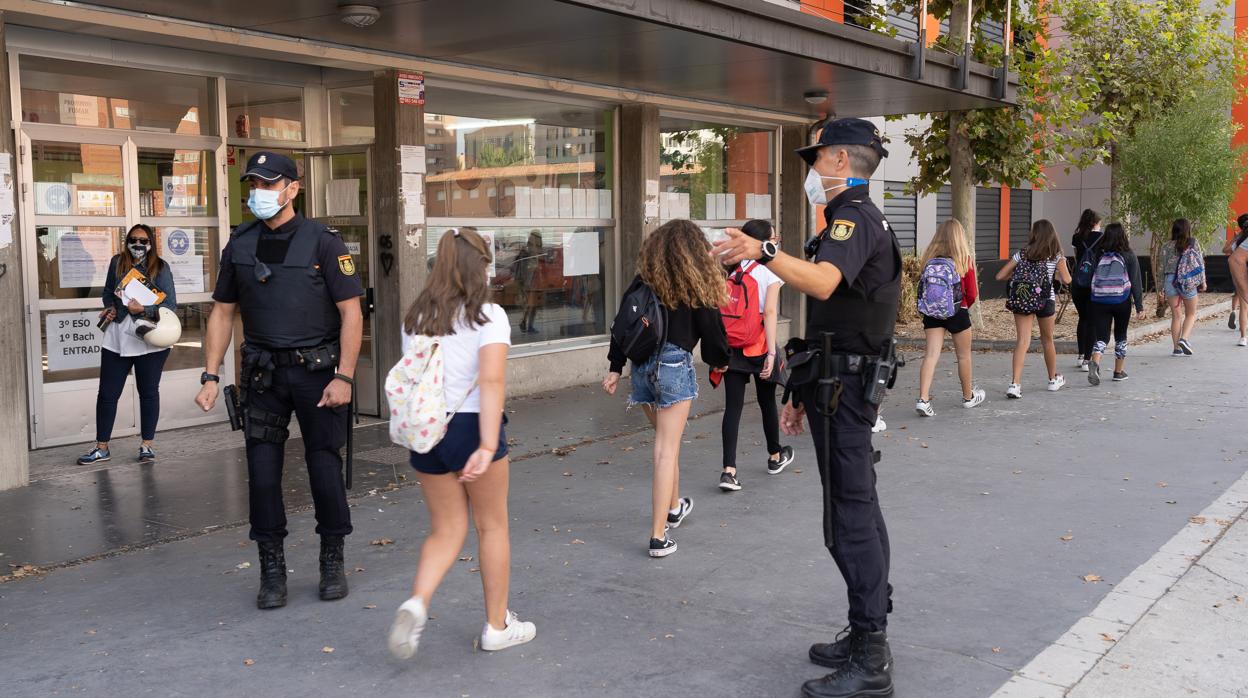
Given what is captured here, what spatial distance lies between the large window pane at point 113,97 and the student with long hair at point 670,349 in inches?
190

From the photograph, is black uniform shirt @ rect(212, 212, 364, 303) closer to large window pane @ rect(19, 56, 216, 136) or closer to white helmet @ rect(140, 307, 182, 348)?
white helmet @ rect(140, 307, 182, 348)

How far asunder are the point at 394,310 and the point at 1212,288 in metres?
21.5

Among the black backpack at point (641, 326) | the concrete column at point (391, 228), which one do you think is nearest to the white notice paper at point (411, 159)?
the concrete column at point (391, 228)

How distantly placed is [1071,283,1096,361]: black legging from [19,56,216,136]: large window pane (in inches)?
342

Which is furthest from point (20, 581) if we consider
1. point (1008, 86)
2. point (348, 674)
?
point (1008, 86)

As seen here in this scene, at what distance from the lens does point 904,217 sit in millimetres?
21578

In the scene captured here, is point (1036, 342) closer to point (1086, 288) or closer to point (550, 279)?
point (1086, 288)

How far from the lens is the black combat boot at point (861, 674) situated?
3814mm

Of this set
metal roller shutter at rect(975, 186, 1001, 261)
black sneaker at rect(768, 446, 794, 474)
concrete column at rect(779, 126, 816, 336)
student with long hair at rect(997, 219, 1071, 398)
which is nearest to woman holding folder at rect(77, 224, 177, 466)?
black sneaker at rect(768, 446, 794, 474)

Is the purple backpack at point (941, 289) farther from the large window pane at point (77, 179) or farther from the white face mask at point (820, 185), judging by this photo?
the large window pane at point (77, 179)

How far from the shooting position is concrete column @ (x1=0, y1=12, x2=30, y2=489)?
22.0ft

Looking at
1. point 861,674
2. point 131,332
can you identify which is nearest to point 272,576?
point 861,674

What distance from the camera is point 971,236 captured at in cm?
1552

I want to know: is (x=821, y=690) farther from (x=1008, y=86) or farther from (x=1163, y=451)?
(x=1008, y=86)
